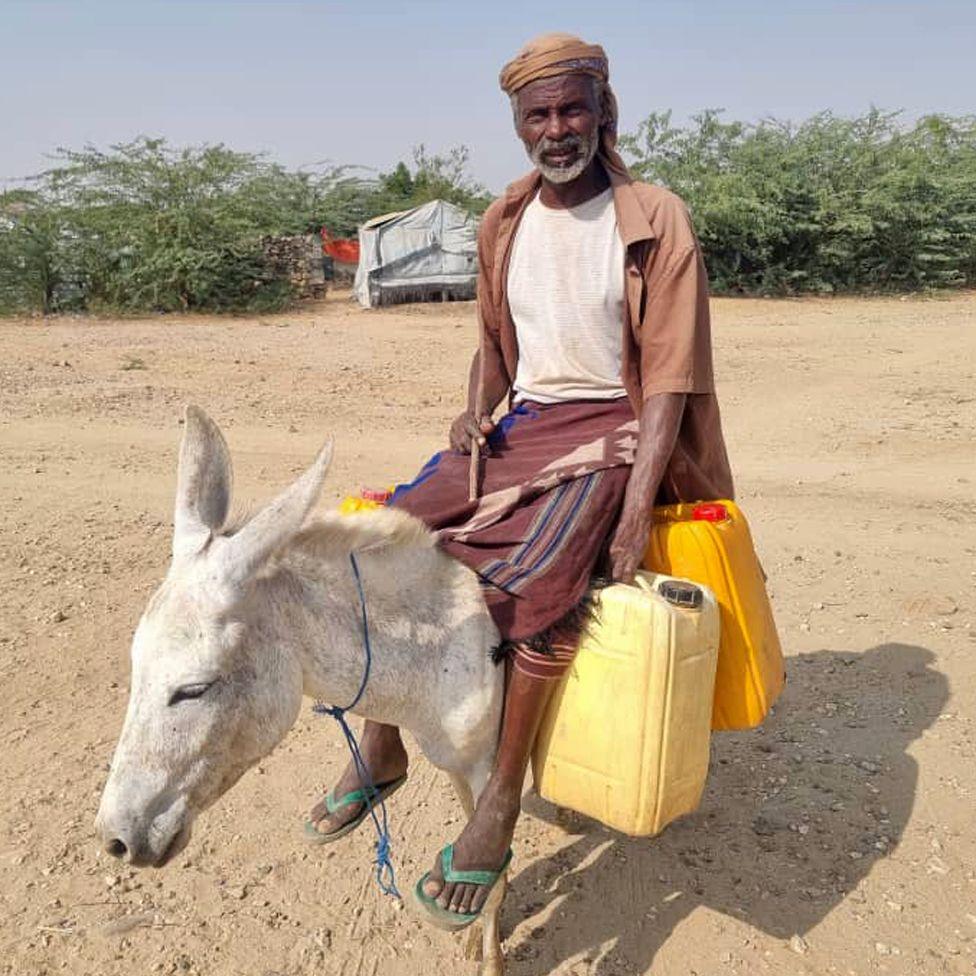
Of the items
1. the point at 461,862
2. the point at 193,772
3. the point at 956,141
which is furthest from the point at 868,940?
the point at 956,141

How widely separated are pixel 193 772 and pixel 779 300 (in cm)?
1920

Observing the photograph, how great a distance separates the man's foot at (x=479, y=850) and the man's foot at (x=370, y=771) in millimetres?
466

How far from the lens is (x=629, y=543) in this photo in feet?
7.91

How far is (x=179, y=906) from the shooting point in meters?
2.82

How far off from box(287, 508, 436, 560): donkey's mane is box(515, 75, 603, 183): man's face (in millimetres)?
1074

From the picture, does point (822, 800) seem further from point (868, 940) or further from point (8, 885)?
point (8, 885)

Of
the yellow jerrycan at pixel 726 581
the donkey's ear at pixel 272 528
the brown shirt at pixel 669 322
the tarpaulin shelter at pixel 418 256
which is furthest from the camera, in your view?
the tarpaulin shelter at pixel 418 256

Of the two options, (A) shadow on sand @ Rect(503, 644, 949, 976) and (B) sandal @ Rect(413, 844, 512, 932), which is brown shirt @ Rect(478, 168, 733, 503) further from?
(A) shadow on sand @ Rect(503, 644, 949, 976)

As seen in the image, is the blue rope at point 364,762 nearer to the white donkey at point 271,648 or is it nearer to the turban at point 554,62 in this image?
the white donkey at point 271,648

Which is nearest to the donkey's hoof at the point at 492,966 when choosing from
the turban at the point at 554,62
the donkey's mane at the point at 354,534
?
the donkey's mane at the point at 354,534

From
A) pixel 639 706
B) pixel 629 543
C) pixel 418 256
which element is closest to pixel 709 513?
pixel 629 543

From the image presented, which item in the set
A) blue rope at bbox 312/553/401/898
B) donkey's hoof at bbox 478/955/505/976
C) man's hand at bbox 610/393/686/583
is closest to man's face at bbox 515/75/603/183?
man's hand at bbox 610/393/686/583

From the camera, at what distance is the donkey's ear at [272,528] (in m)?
1.82

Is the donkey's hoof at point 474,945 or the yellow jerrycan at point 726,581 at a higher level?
the yellow jerrycan at point 726,581
